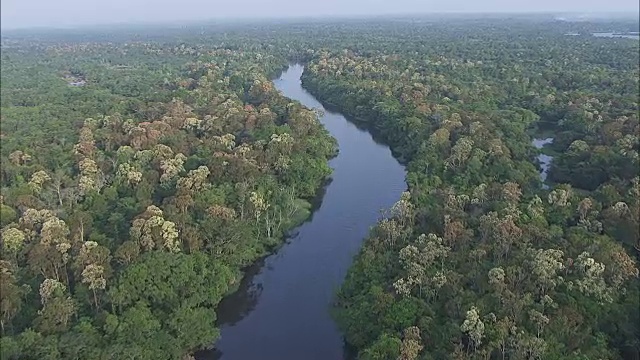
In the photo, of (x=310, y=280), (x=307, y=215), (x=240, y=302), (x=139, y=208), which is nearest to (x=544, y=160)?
(x=307, y=215)

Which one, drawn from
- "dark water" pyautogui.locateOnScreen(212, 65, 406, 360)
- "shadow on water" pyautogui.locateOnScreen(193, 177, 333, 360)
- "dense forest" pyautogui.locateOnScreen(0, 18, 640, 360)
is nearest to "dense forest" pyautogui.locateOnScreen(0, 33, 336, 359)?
"dense forest" pyautogui.locateOnScreen(0, 18, 640, 360)

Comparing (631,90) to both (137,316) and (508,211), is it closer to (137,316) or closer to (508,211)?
(508,211)

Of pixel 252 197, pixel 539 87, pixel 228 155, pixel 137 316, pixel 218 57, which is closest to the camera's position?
pixel 137 316

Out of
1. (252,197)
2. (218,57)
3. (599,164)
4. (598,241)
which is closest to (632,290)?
(598,241)

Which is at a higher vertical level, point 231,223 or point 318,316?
point 231,223

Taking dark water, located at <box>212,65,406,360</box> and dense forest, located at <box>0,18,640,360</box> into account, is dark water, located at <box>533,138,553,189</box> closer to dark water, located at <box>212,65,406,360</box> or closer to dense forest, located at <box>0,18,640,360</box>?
dense forest, located at <box>0,18,640,360</box>

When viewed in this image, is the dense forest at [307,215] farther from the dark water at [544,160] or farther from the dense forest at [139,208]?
the dark water at [544,160]

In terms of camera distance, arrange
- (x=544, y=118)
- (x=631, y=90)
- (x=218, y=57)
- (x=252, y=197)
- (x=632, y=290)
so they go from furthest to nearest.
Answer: (x=218, y=57)
(x=631, y=90)
(x=544, y=118)
(x=252, y=197)
(x=632, y=290)
